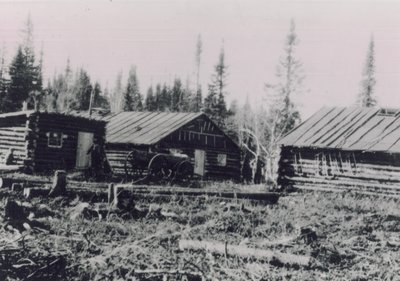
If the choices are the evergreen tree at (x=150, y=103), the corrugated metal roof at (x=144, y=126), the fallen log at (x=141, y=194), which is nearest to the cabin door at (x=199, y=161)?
the corrugated metal roof at (x=144, y=126)

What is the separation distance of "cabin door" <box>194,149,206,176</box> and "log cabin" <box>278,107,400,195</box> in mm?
9098

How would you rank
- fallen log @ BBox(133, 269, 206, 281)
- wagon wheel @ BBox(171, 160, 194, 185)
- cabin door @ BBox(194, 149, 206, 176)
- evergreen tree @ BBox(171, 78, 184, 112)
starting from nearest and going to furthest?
fallen log @ BBox(133, 269, 206, 281) → wagon wheel @ BBox(171, 160, 194, 185) → cabin door @ BBox(194, 149, 206, 176) → evergreen tree @ BBox(171, 78, 184, 112)

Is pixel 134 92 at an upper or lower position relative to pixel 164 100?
upper

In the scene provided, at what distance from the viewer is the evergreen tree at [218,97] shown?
58469 millimetres

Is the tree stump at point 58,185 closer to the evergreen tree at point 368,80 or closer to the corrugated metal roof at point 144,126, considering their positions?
the corrugated metal roof at point 144,126

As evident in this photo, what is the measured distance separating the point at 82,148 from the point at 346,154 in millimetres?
13730

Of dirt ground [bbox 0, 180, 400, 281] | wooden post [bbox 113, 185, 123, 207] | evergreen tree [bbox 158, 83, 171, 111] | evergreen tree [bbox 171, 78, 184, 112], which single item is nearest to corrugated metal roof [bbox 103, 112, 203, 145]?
wooden post [bbox 113, 185, 123, 207]

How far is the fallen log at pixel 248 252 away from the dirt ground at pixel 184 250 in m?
0.06

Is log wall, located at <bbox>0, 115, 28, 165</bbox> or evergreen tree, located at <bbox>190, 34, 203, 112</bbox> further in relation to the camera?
evergreen tree, located at <bbox>190, 34, 203, 112</bbox>

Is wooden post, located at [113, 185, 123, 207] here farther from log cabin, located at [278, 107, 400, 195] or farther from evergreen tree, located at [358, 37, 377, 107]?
evergreen tree, located at [358, 37, 377, 107]

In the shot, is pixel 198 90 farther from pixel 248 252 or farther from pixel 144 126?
pixel 248 252

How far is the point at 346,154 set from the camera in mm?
20203

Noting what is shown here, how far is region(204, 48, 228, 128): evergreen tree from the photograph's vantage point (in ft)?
192

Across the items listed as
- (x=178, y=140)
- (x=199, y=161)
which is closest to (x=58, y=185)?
(x=178, y=140)
